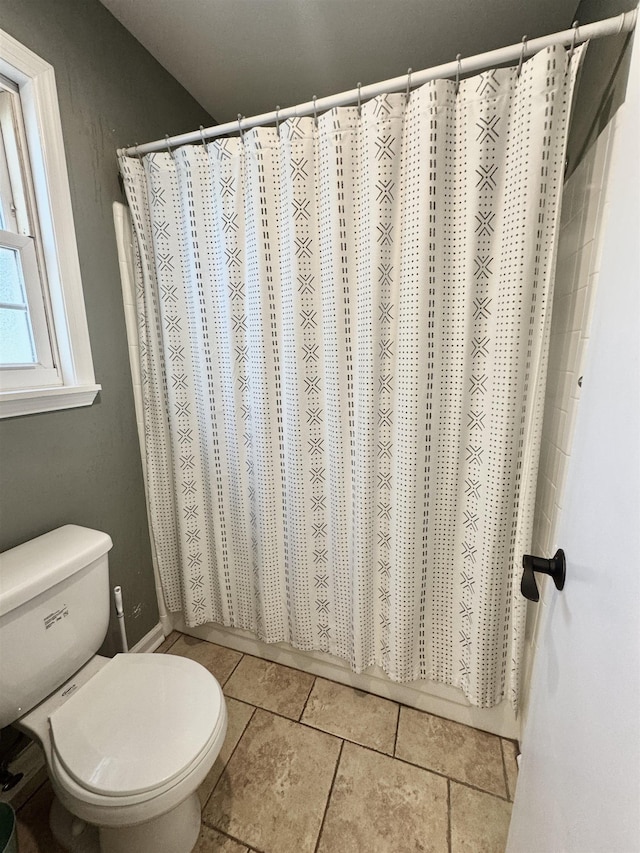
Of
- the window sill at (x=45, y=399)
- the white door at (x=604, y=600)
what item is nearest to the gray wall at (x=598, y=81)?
the white door at (x=604, y=600)

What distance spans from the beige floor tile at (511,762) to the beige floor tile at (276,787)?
0.55 metres

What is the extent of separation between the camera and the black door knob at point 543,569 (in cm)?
57

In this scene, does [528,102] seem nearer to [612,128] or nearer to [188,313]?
[612,128]

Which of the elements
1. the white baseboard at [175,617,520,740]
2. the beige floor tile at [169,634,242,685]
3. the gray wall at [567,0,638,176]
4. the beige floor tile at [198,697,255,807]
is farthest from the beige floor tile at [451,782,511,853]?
the gray wall at [567,0,638,176]

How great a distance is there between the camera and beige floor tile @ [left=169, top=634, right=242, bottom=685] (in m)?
1.48

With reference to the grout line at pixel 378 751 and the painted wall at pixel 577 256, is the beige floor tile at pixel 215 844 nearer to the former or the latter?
the grout line at pixel 378 751

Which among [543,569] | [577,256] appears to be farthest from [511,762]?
[577,256]

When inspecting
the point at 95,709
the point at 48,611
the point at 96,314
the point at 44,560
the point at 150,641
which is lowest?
the point at 150,641

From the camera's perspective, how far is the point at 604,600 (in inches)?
16.7

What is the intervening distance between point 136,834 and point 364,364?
137cm

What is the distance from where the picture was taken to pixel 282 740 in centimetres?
120

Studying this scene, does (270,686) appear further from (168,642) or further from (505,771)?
(505,771)

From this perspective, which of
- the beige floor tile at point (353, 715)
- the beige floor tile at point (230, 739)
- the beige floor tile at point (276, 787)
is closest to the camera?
the beige floor tile at point (276, 787)

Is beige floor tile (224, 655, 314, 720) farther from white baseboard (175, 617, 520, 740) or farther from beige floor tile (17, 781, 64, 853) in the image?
beige floor tile (17, 781, 64, 853)
